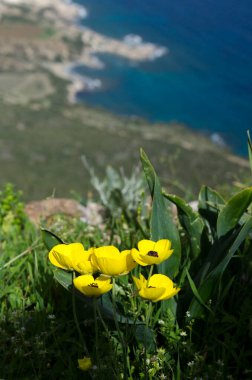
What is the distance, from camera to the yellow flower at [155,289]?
1.17 meters

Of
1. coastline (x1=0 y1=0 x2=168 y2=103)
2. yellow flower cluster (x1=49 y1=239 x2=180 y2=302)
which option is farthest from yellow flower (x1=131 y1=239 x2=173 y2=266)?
coastline (x1=0 y1=0 x2=168 y2=103)

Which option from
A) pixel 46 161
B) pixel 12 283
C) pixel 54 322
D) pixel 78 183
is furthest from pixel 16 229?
pixel 46 161

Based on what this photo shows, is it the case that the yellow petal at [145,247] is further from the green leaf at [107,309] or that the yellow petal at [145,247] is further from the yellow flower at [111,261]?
the green leaf at [107,309]

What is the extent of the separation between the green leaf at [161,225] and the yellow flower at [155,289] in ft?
1.51

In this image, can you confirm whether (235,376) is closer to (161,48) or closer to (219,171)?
(219,171)

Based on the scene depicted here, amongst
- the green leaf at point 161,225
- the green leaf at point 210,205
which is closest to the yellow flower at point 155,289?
the green leaf at point 161,225

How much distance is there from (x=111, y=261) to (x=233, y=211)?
61cm

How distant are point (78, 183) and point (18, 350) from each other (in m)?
28.3

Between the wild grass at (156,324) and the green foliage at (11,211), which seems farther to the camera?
the green foliage at (11,211)

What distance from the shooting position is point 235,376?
1604 millimetres

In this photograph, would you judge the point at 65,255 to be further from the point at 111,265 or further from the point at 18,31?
the point at 18,31

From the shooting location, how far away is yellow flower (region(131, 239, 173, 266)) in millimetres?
1232

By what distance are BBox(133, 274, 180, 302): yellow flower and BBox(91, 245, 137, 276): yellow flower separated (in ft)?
0.13

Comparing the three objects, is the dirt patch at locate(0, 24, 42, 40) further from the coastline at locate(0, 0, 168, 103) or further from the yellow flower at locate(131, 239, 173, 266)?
the yellow flower at locate(131, 239, 173, 266)
